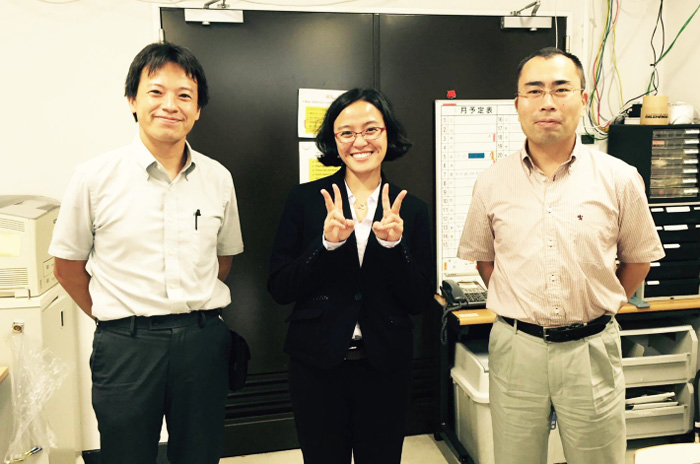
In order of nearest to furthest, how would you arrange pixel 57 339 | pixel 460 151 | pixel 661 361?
1. pixel 57 339
2. pixel 661 361
3. pixel 460 151

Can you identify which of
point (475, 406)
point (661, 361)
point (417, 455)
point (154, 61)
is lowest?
point (417, 455)

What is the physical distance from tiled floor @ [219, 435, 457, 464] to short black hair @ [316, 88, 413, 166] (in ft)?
5.61

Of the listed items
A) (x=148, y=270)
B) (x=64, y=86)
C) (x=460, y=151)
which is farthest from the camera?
(x=460, y=151)

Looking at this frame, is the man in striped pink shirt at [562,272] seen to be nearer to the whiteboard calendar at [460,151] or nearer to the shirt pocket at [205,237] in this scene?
the shirt pocket at [205,237]

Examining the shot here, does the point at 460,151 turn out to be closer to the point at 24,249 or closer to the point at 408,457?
the point at 408,457

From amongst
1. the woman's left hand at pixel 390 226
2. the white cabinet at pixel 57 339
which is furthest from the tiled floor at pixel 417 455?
the woman's left hand at pixel 390 226

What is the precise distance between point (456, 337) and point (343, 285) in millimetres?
1331

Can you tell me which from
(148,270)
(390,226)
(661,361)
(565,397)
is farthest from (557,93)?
(661,361)

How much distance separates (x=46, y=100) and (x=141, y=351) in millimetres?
1562

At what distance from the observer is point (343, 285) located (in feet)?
5.36

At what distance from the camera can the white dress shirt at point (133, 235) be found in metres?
1.59

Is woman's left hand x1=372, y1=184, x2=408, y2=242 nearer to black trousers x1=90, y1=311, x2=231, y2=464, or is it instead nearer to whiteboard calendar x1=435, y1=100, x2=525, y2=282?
black trousers x1=90, y1=311, x2=231, y2=464

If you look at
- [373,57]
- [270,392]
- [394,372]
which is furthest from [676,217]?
[270,392]

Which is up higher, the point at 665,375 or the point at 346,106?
the point at 346,106
